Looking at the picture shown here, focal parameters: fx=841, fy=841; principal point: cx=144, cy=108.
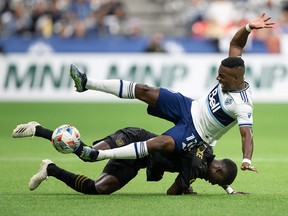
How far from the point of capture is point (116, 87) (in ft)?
34.2

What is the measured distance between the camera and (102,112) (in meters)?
23.6

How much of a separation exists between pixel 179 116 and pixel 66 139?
1.51 metres

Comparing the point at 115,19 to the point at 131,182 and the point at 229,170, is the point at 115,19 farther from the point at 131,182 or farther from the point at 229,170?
the point at 229,170

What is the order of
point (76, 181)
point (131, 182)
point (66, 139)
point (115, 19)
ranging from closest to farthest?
point (66, 139), point (76, 181), point (131, 182), point (115, 19)

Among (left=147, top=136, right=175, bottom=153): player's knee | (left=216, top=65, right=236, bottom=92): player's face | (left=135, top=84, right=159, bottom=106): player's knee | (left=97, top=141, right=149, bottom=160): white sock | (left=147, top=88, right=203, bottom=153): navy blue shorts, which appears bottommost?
(left=97, top=141, right=149, bottom=160): white sock

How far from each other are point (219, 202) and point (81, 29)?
18766 mm

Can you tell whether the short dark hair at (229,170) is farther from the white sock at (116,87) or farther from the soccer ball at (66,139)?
the soccer ball at (66,139)

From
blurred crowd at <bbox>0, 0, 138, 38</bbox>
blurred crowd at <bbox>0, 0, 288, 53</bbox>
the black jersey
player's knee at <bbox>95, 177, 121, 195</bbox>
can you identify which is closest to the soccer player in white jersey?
the black jersey

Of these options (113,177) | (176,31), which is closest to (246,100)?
(113,177)

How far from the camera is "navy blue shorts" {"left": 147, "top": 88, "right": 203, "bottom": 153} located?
33.4ft

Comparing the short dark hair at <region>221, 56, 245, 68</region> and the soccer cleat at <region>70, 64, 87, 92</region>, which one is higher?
the short dark hair at <region>221, 56, 245, 68</region>

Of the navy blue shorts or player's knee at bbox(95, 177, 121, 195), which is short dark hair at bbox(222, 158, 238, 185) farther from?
player's knee at bbox(95, 177, 121, 195)

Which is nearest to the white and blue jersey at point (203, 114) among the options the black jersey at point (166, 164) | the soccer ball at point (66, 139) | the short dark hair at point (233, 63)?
the black jersey at point (166, 164)

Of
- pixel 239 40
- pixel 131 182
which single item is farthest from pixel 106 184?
pixel 239 40
